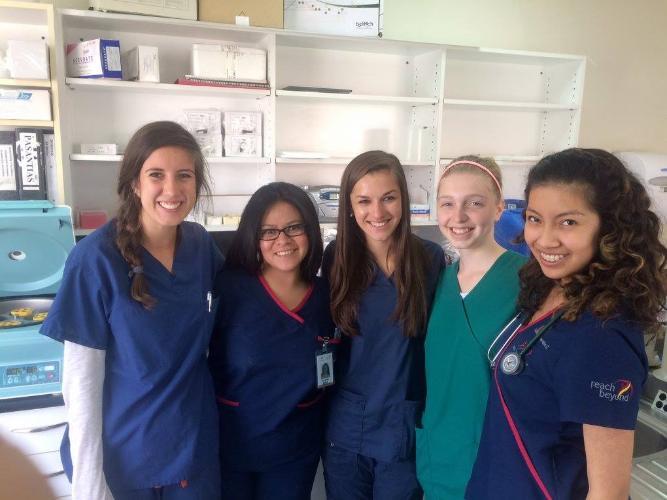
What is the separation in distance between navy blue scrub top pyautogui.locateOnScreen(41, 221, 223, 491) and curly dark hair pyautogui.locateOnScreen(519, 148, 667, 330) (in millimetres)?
816

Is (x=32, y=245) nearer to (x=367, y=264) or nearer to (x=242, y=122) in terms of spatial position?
(x=242, y=122)

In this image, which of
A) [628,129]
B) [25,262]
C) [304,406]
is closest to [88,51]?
A: [25,262]

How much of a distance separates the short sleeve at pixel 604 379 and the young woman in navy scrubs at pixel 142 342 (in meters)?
0.80

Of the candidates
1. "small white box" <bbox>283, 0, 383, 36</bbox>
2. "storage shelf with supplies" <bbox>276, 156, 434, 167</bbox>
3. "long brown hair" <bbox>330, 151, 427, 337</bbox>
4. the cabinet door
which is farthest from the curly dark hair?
"small white box" <bbox>283, 0, 383, 36</bbox>

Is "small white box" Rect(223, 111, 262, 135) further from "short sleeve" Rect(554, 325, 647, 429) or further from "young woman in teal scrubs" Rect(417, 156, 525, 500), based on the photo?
"short sleeve" Rect(554, 325, 647, 429)

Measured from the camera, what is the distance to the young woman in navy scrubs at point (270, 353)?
1.24 meters

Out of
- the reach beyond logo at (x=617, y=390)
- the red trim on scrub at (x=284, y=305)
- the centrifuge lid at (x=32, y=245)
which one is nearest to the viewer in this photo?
the reach beyond logo at (x=617, y=390)

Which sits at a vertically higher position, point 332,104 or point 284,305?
point 332,104

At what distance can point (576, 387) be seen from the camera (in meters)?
0.77

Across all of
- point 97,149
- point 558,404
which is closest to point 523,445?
point 558,404

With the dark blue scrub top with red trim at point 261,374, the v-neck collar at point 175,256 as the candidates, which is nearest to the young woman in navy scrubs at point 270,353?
the dark blue scrub top with red trim at point 261,374

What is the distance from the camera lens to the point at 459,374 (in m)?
1.12

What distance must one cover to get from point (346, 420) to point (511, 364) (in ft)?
1.69

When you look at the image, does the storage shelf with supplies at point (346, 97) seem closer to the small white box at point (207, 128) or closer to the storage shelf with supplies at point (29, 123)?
the small white box at point (207, 128)
